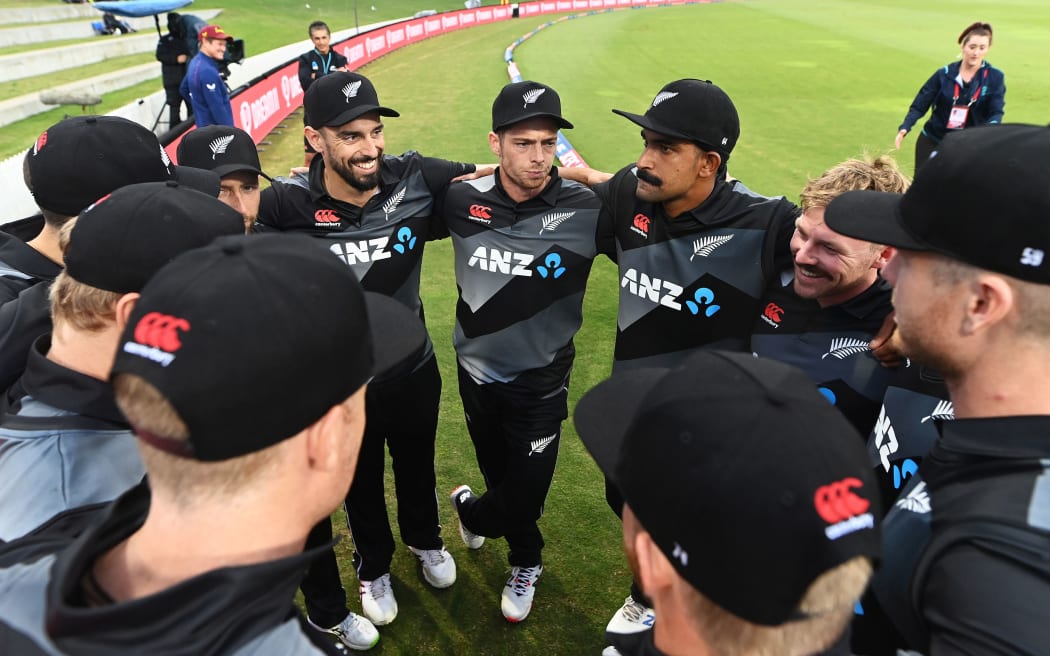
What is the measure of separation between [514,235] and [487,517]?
1702mm

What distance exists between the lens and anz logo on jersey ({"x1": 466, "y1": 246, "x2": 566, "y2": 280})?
387cm

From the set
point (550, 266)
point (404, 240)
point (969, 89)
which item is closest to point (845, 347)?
point (550, 266)

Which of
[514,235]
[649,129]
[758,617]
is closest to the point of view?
[758,617]

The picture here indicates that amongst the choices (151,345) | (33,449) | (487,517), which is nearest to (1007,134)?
(151,345)

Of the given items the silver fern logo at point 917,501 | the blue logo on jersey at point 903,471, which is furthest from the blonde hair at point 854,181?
the silver fern logo at point 917,501

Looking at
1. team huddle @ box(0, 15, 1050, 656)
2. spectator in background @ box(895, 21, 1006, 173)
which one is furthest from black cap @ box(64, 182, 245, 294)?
spectator in background @ box(895, 21, 1006, 173)

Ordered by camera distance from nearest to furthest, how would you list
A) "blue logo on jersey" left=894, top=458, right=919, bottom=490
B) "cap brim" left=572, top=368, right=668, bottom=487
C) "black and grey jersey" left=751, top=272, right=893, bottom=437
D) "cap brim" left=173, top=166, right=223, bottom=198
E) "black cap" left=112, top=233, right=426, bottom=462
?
"black cap" left=112, top=233, right=426, bottom=462, "cap brim" left=572, top=368, right=668, bottom=487, "blue logo on jersey" left=894, top=458, right=919, bottom=490, "black and grey jersey" left=751, top=272, right=893, bottom=437, "cap brim" left=173, top=166, right=223, bottom=198

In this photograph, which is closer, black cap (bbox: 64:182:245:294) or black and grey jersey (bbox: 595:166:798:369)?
black cap (bbox: 64:182:245:294)

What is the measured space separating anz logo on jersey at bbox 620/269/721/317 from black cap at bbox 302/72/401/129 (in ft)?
5.94

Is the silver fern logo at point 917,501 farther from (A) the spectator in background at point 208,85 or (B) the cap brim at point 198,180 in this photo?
(A) the spectator in background at point 208,85

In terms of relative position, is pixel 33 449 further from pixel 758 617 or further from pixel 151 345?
pixel 758 617

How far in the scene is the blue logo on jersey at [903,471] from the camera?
2.36 m

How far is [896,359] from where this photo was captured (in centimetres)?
263

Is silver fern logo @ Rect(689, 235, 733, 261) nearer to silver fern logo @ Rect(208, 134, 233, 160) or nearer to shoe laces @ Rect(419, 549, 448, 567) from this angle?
shoe laces @ Rect(419, 549, 448, 567)
